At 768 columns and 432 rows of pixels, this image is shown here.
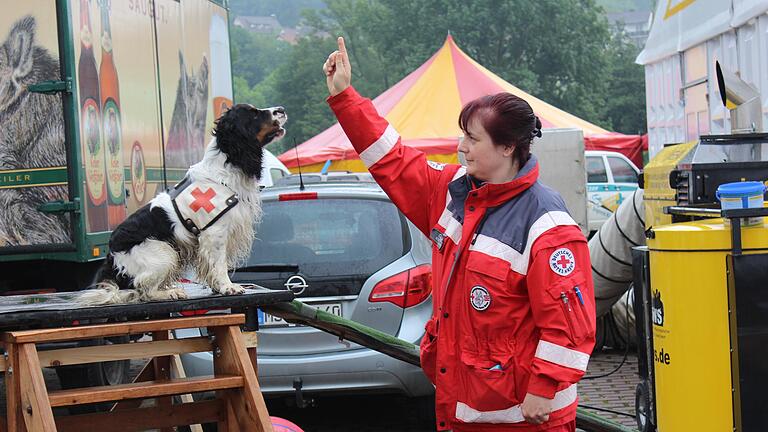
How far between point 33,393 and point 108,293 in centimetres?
69

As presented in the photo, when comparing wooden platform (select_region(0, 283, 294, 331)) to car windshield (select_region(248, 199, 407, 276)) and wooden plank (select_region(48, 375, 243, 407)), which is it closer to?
wooden plank (select_region(48, 375, 243, 407))

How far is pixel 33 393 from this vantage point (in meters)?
3.96

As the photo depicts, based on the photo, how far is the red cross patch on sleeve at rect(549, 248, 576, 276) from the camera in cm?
344

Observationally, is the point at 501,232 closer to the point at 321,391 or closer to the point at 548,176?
the point at 321,391

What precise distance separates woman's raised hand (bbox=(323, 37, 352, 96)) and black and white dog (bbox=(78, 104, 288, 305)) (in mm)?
1197

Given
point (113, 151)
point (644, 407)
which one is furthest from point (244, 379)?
point (113, 151)

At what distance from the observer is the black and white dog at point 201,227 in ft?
→ 15.3

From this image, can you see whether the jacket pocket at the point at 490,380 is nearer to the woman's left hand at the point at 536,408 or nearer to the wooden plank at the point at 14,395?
the woman's left hand at the point at 536,408

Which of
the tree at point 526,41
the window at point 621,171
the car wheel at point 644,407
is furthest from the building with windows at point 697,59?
the tree at point 526,41

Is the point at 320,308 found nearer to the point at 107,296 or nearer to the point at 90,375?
the point at 90,375

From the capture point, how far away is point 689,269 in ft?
15.7

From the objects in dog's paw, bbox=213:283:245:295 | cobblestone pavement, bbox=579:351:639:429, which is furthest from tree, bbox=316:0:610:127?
dog's paw, bbox=213:283:245:295

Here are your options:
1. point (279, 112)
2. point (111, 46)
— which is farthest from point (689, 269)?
point (111, 46)

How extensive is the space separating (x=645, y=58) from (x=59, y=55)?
8.49m
